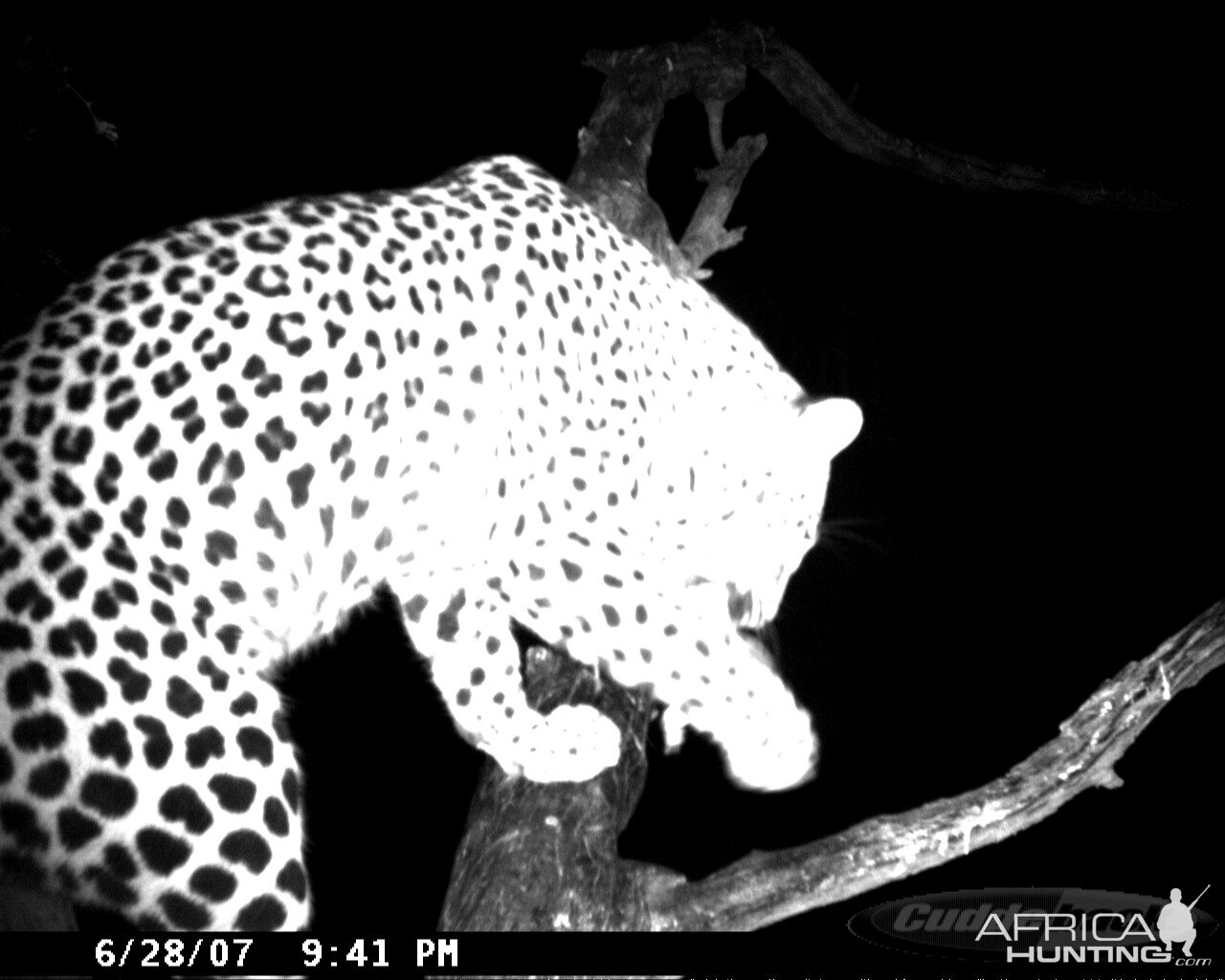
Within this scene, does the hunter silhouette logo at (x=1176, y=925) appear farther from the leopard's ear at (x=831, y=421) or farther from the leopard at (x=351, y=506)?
the leopard's ear at (x=831, y=421)

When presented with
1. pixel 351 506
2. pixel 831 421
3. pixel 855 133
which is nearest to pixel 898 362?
pixel 831 421

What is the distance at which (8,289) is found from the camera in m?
1.31

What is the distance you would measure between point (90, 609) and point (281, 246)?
46 centimetres

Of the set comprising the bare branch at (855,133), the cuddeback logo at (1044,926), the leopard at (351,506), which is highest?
the bare branch at (855,133)

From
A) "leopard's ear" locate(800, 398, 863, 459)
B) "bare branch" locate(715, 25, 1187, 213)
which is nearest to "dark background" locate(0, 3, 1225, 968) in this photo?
"bare branch" locate(715, 25, 1187, 213)

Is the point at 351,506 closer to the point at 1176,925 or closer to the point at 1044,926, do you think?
the point at 1044,926

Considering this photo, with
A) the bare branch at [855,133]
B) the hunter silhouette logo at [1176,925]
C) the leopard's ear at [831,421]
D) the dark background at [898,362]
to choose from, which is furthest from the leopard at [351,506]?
the bare branch at [855,133]

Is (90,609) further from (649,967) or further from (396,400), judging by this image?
(649,967)

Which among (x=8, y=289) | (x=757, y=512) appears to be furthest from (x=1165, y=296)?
(x=8, y=289)

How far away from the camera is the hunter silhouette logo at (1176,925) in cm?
109

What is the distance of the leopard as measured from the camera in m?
0.84

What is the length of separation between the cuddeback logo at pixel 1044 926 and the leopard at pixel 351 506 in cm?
29

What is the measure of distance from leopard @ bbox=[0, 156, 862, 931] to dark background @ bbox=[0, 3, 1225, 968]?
14 centimetres

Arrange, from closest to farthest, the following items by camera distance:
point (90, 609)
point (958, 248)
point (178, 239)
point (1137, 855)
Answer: point (90, 609)
point (178, 239)
point (1137, 855)
point (958, 248)
